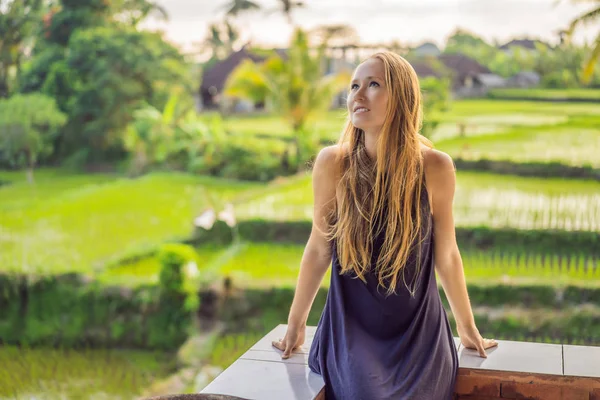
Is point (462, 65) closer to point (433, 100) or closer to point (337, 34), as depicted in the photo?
point (433, 100)

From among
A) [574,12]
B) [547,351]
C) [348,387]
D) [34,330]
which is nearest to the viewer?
[348,387]

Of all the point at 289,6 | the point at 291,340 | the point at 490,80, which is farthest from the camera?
the point at 289,6

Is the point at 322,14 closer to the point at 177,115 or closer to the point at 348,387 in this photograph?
the point at 177,115

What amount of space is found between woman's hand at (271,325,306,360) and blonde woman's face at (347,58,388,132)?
44 cm

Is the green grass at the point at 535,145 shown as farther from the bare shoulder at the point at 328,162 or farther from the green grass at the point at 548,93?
the bare shoulder at the point at 328,162

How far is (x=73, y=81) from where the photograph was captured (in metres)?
11.1

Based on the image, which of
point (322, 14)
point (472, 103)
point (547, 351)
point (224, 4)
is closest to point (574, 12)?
point (472, 103)

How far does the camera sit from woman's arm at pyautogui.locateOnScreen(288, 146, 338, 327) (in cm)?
150

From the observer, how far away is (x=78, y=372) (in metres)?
7.64

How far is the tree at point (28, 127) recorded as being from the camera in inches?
429

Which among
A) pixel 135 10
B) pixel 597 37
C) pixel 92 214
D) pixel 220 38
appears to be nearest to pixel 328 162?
pixel 597 37

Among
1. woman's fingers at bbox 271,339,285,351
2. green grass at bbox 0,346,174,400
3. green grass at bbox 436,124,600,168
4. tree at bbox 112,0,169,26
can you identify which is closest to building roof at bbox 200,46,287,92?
tree at bbox 112,0,169,26

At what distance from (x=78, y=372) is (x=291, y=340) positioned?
647 cm

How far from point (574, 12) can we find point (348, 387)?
29.5 ft
